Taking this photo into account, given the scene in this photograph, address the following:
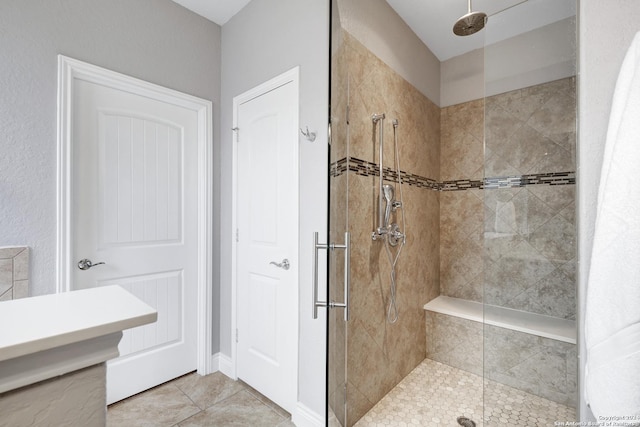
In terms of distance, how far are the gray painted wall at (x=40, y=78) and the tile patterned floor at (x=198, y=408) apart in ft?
2.91

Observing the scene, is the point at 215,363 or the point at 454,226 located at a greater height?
the point at 454,226

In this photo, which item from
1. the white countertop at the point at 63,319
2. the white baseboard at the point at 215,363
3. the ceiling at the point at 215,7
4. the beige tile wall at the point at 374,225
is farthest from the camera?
the white baseboard at the point at 215,363

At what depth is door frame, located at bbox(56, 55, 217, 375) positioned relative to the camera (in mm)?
1618

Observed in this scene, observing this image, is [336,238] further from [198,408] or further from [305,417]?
[198,408]

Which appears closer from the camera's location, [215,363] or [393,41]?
[393,41]

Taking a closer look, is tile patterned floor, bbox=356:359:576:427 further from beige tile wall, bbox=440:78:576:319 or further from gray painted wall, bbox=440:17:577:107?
gray painted wall, bbox=440:17:577:107

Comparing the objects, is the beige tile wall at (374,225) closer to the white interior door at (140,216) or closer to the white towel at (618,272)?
the white towel at (618,272)

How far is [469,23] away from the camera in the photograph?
1.58 metres

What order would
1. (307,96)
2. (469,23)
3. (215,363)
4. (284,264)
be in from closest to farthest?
1. (469,23)
2. (307,96)
3. (284,264)
4. (215,363)

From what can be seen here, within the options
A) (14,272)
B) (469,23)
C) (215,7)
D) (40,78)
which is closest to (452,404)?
(469,23)

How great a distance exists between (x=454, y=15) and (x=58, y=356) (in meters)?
2.09

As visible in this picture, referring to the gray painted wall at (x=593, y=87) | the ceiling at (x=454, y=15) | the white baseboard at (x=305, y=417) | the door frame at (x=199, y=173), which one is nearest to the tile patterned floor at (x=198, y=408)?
the white baseboard at (x=305, y=417)

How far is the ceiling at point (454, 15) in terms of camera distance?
3.63 ft

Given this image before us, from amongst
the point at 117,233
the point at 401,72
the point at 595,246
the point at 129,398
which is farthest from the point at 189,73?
the point at 595,246
